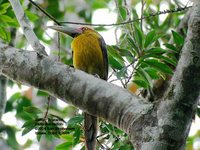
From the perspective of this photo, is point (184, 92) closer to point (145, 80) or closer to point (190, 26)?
point (190, 26)

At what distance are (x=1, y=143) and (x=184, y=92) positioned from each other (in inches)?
60.7

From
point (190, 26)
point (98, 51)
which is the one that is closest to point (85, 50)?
point (98, 51)

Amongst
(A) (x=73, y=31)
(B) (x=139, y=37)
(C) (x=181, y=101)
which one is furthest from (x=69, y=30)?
(C) (x=181, y=101)

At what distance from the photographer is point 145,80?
118 inches

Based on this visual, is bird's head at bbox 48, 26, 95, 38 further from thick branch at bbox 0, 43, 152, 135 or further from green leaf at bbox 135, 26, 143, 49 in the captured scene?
thick branch at bbox 0, 43, 152, 135

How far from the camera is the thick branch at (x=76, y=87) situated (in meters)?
2.13

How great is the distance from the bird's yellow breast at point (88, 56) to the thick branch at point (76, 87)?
1.39 m

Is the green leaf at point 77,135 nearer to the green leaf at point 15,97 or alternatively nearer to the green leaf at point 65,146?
the green leaf at point 65,146

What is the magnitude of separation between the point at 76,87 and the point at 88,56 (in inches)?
65.0

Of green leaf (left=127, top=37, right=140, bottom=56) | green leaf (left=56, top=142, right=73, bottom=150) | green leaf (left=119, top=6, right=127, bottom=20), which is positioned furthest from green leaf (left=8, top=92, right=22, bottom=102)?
green leaf (left=127, top=37, right=140, bottom=56)

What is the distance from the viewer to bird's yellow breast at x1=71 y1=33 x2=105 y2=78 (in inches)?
151

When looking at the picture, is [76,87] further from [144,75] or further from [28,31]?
[144,75]

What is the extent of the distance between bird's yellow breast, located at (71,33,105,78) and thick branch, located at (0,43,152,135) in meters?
1.39

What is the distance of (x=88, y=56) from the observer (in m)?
3.88
